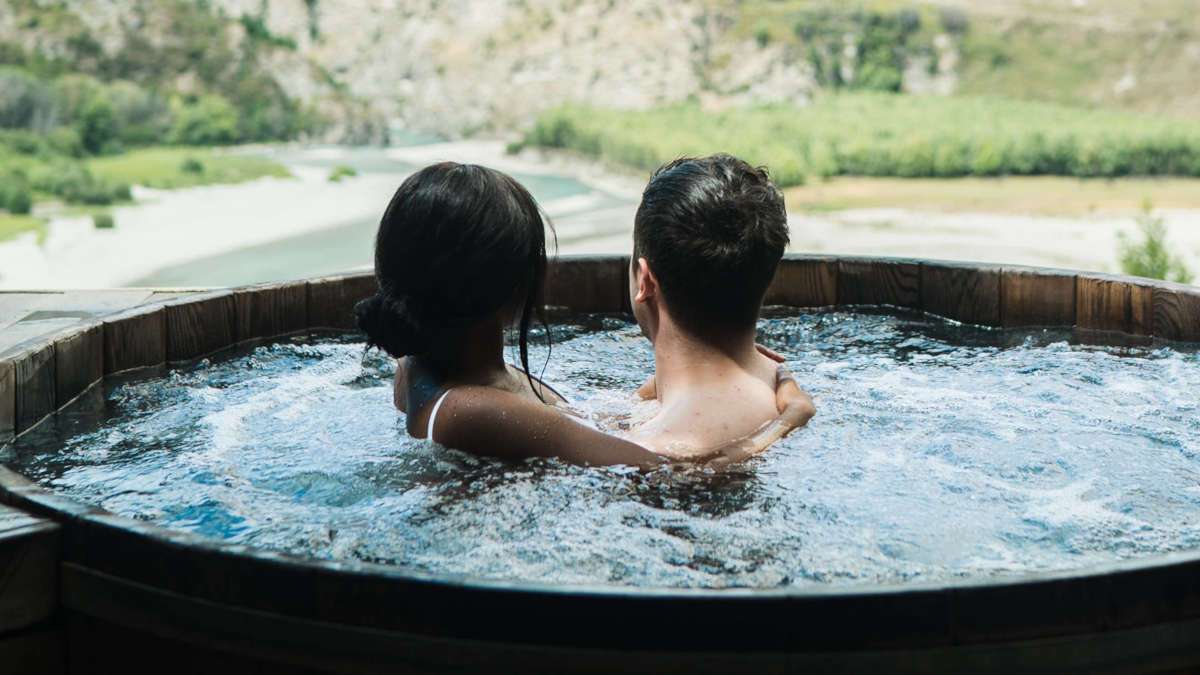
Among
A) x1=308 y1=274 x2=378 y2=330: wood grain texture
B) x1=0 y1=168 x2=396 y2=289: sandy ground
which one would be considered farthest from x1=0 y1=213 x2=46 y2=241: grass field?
x1=308 y1=274 x2=378 y2=330: wood grain texture

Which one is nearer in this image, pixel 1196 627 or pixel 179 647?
pixel 1196 627

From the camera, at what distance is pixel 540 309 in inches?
83.0

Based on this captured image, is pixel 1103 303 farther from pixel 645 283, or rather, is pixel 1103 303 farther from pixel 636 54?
pixel 636 54

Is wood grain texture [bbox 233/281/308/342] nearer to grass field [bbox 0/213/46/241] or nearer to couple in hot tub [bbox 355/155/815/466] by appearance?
couple in hot tub [bbox 355/155/815/466]

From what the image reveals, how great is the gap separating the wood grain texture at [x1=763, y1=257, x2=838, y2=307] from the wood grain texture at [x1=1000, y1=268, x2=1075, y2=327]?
47 cm

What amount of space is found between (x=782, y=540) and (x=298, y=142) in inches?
1084

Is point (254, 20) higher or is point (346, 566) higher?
point (254, 20)

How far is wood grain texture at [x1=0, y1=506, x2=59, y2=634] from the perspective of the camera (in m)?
1.46

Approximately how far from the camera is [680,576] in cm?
152

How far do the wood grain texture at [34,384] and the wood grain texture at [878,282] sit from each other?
2046 mm

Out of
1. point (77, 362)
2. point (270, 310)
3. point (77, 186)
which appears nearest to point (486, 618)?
point (77, 362)

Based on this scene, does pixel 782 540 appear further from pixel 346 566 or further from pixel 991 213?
pixel 991 213

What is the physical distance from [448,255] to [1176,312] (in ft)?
6.22

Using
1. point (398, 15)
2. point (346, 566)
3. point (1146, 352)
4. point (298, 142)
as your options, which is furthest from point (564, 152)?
Result: point (346, 566)
